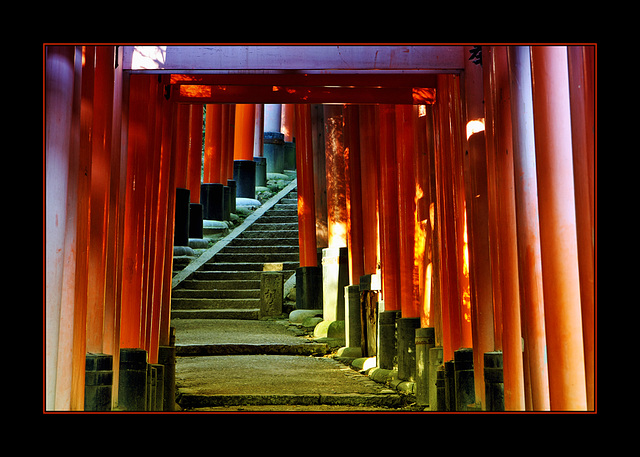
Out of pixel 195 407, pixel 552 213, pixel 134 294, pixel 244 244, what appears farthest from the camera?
pixel 244 244

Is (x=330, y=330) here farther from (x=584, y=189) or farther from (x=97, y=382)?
(x=584, y=189)

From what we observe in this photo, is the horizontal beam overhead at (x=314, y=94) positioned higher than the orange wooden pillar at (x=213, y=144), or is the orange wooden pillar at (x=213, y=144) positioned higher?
the orange wooden pillar at (x=213, y=144)

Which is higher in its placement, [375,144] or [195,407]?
[375,144]

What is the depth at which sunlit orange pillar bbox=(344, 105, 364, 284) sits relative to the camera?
11.6m

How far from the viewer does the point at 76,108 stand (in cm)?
395

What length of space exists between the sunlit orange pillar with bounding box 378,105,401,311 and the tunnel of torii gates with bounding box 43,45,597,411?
0.06 ft

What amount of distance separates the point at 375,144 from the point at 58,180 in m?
7.31

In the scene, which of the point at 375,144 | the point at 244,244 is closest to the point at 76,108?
the point at 375,144

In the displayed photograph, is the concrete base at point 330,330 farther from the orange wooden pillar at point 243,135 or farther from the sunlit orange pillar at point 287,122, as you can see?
the sunlit orange pillar at point 287,122

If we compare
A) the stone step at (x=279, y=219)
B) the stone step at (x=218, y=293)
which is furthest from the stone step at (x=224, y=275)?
the stone step at (x=279, y=219)

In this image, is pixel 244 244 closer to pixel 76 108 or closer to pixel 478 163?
pixel 478 163

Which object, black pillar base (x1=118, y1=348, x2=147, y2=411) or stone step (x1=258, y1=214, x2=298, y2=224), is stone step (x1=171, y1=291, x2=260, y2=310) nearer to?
stone step (x1=258, y1=214, x2=298, y2=224)

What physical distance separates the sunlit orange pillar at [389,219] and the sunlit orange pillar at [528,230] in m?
4.96

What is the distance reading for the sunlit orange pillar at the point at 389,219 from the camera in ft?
30.4
